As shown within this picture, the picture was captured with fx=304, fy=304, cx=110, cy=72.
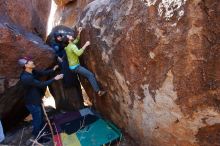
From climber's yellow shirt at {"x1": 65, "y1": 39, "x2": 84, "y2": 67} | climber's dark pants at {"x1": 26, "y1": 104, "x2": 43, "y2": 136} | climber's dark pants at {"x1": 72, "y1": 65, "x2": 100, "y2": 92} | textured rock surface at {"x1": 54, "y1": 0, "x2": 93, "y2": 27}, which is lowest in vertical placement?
climber's dark pants at {"x1": 26, "y1": 104, "x2": 43, "y2": 136}

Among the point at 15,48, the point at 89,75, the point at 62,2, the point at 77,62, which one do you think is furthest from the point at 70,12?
the point at 89,75

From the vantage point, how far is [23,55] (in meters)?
6.71

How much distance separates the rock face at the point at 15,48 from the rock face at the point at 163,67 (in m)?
1.74

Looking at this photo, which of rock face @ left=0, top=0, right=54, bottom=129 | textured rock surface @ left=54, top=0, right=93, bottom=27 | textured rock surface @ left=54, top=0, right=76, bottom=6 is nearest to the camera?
rock face @ left=0, top=0, right=54, bottom=129

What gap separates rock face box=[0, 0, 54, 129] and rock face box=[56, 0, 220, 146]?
5.72 feet

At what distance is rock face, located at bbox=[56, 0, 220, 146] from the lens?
4.08m

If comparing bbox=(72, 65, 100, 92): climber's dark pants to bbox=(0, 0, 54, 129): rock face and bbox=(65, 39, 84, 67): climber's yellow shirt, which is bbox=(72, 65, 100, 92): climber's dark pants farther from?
bbox=(0, 0, 54, 129): rock face

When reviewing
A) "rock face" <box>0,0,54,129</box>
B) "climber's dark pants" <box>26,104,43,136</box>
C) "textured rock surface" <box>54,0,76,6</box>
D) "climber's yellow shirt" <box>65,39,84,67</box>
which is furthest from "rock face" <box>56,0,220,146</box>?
"textured rock surface" <box>54,0,76,6</box>

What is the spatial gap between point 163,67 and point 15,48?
3.53 m

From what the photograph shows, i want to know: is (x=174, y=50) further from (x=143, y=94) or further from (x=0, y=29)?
(x=0, y=29)

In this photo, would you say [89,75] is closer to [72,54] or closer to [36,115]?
[72,54]

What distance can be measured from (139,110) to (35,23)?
14.0 feet

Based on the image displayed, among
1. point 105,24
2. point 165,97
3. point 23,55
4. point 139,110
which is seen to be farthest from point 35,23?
point 165,97

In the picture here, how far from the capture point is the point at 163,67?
179 inches
